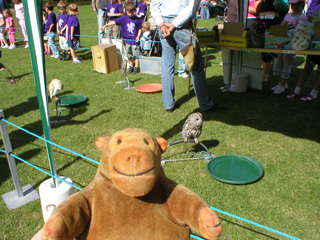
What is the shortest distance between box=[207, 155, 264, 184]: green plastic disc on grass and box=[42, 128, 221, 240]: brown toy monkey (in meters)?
1.90

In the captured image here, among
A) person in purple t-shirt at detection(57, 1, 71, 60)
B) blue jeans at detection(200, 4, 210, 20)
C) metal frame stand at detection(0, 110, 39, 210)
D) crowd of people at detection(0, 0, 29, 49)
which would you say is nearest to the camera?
metal frame stand at detection(0, 110, 39, 210)

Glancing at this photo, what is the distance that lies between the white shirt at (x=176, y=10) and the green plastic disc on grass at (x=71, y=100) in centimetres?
233

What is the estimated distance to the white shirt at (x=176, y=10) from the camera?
4.42 meters

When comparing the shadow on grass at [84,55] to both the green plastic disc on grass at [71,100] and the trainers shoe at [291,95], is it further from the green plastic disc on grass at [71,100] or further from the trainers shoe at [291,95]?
the trainers shoe at [291,95]

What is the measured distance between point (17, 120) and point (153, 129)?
2.61 m

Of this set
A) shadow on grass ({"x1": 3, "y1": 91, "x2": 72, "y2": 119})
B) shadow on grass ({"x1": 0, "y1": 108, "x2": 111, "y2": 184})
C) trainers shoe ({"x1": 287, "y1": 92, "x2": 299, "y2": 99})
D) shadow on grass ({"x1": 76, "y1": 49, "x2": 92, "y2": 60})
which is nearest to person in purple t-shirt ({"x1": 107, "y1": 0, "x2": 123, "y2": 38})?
shadow on grass ({"x1": 76, "y1": 49, "x2": 92, "y2": 60})

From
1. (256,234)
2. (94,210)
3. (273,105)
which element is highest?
(94,210)

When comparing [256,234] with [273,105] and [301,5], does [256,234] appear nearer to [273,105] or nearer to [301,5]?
[273,105]

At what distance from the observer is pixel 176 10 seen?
4613 millimetres

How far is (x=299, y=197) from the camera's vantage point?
3.19 m

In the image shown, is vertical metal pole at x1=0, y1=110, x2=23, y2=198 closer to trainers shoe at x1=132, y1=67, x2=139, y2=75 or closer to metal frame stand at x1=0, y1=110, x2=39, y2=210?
metal frame stand at x1=0, y1=110, x2=39, y2=210

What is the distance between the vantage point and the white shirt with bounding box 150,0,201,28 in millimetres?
4418

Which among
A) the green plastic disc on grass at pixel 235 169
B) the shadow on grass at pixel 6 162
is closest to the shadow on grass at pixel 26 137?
the shadow on grass at pixel 6 162

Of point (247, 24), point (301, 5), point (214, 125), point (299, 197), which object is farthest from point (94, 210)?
point (247, 24)
